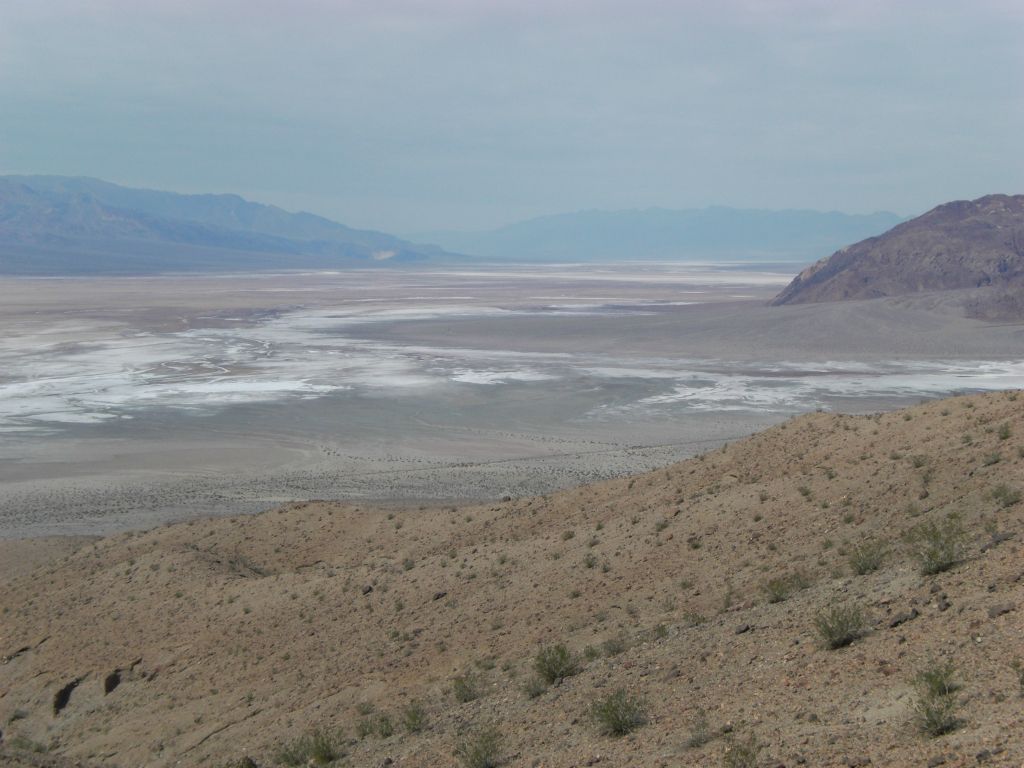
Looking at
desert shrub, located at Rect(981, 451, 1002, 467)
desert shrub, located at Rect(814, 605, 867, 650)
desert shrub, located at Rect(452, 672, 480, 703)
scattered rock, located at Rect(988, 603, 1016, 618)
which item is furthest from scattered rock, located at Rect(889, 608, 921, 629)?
desert shrub, located at Rect(981, 451, 1002, 467)

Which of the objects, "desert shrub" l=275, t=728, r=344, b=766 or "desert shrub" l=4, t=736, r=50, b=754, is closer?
"desert shrub" l=275, t=728, r=344, b=766

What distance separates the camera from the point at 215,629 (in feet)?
43.4

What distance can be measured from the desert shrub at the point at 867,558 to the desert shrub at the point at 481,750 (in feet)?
12.1

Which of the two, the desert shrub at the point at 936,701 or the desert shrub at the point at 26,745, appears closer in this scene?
the desert shrub at the point at 936,701

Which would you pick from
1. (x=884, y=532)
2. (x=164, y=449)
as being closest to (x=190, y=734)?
(x=884, y=532)

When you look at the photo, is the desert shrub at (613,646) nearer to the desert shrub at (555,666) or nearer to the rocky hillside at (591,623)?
the rocky hillside at (591,623)

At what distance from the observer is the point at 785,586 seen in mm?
9750

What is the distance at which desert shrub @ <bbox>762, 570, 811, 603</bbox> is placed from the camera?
374 inches

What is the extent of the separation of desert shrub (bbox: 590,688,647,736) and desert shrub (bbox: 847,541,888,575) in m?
2.80

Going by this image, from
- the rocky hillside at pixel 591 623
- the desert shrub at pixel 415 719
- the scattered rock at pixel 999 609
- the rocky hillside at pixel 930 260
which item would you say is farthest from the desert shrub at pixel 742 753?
the rocky hillside at pixel 930 260

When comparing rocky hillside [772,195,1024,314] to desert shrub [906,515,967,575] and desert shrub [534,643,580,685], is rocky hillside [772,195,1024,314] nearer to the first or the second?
desert shrub [906,515,967,575]

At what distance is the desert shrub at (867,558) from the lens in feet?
30.8

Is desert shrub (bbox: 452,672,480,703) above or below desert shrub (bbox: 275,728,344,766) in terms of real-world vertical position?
above

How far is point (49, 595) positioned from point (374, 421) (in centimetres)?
1793
